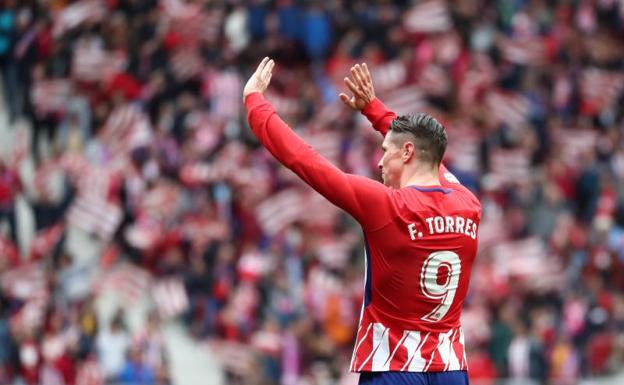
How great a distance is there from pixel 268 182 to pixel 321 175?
12649mm

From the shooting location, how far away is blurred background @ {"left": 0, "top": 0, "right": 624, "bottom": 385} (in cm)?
1747

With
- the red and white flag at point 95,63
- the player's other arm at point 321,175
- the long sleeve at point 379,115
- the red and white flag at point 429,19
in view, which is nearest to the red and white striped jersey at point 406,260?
the player's other arm at point 321,175

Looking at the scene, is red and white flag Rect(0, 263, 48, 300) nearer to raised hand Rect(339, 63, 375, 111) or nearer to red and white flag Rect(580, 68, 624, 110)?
red and white flag Rect(580, 68, 624, 110)

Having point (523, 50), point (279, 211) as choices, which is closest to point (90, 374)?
point (279, 211)

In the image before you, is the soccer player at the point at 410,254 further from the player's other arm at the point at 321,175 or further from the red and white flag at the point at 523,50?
the red and white flag at the point at 523,50

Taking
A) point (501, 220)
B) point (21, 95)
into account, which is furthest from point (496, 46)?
point (21, 95)

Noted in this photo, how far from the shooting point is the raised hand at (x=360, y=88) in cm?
799

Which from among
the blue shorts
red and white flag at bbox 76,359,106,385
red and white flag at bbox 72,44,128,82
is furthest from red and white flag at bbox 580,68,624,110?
the blue shorts

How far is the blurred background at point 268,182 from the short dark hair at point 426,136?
9400 millimetres

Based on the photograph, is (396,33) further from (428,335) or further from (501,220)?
(428,335)

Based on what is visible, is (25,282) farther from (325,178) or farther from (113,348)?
(325,178)

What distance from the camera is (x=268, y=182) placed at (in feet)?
64.4

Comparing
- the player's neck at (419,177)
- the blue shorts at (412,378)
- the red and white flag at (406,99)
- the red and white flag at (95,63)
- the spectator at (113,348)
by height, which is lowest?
the spectator at (113,348)

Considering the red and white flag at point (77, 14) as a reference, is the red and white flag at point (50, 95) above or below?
below
